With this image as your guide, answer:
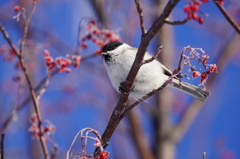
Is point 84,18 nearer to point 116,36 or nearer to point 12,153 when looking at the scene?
point 116,36

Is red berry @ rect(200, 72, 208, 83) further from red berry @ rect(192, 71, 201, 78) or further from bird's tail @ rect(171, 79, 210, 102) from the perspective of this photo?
bird's tail @ rect(171, 79, 210, 102)

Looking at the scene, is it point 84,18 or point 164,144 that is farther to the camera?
point 164,144

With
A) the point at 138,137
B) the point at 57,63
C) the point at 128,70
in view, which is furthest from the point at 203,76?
the point at 138,137

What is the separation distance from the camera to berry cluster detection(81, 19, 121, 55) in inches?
91.3

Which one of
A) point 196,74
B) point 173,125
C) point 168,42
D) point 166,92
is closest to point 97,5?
point 168,42

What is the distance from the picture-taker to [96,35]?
2.37 metres

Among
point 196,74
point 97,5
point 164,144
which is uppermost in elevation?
point 97,5

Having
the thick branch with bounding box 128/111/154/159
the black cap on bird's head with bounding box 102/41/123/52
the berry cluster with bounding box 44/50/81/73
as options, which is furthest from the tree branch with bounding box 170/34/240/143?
the berry cluster with bounding box 44/50/81/73

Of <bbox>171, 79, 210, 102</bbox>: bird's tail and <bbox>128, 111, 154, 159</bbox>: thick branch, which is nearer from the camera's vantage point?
<bbox>171, 79, 210, 102</bbox>: bird's tail

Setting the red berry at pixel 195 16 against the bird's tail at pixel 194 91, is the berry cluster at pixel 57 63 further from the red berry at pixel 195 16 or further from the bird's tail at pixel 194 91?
the red berry at pixel 195 16

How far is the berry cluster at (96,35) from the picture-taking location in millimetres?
2318

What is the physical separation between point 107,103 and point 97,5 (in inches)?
55.7

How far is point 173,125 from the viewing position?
157 inches

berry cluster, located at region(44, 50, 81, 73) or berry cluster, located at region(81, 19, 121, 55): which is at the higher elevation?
berry cluster, located at region(81, 19, 121, 55)
